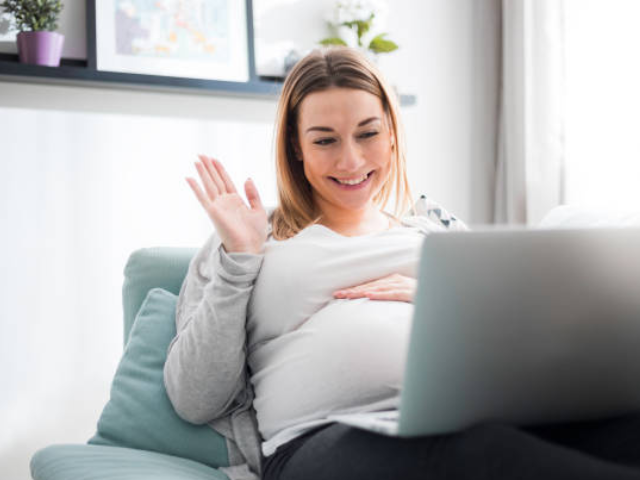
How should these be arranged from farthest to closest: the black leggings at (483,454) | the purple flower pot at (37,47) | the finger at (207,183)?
the purple flower pot at (37,47) → the finger at (207,183) → the black leggings at (483,454)

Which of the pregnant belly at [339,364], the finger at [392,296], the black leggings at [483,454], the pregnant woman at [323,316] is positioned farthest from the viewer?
the finger at [392,296]

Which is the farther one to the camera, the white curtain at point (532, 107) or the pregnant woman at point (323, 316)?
the white curtain at point (532, 107)

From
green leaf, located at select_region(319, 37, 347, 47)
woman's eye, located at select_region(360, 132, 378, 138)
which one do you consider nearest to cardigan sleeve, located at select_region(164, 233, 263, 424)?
woman's eye, located at select_region(360, 132, 378, 138)

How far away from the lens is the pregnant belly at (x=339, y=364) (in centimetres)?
98

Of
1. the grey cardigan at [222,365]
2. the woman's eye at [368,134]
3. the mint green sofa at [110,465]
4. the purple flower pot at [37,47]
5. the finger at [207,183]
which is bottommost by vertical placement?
the mint green sofa at [110,465]

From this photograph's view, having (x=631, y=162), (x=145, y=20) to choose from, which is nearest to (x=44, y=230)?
(x=145, y=20)

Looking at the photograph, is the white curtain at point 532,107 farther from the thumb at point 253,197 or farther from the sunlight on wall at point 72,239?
the thumb at point 253,197

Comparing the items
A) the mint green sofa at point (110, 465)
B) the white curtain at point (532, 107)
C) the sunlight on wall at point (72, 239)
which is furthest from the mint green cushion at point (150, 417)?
the white curtain at point (532, 107)

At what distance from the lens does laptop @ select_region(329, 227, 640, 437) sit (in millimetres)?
621

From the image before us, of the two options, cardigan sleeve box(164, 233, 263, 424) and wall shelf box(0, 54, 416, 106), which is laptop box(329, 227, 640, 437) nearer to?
cardigan sleeve box(164, 233, 263, 424)

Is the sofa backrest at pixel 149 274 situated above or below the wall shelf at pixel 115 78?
below

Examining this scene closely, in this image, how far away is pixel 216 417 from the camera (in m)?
1.20

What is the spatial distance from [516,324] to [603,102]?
6.78 ft

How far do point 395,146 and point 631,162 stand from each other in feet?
4.39
